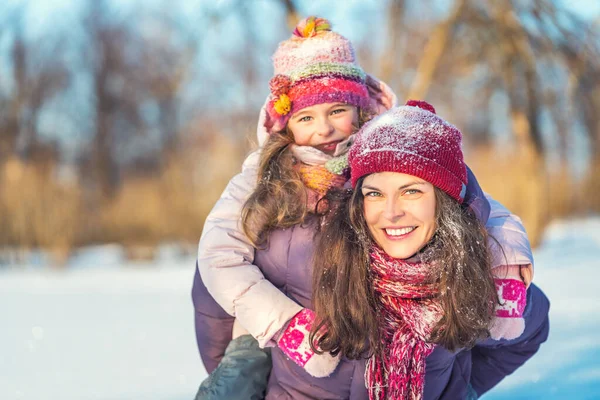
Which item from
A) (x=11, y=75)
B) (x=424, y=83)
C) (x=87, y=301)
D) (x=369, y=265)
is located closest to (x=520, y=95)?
(x=424, y=83)

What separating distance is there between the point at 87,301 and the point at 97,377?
3199 millimetres

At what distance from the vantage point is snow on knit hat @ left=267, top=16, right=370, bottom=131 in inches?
92.3

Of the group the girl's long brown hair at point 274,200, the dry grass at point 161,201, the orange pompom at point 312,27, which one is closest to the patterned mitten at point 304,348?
the girl's long brown hair at point 274,200

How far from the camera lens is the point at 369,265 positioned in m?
1.85

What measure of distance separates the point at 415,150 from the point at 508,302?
1.98 feet

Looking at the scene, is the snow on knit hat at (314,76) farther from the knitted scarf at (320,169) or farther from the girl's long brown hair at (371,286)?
the girl's long brown hair at (371,286)

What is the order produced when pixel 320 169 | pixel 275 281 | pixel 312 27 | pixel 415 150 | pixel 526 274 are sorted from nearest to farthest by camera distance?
pixel 415 150 → pixel 526 274 → pixel 275 281 → pixel 320 169 → pixel 312 27

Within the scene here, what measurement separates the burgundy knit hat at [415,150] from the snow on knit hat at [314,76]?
Answer: 527 millimetres

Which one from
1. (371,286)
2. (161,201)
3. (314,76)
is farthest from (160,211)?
(371,286)

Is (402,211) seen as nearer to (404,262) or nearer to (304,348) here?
(404,262)

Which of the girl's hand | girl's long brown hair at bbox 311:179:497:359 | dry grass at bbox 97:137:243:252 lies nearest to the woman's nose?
girl's long brown hair at bbox 311:179:497:359

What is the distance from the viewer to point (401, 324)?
1.86 m

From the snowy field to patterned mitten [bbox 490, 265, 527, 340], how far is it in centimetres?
124

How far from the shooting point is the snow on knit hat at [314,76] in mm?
2344
